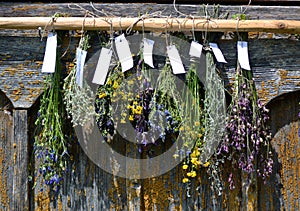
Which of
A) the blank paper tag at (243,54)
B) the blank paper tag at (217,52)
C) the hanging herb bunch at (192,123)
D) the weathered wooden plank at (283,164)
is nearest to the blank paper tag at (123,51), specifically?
the hanging herb bunch at (192,123)

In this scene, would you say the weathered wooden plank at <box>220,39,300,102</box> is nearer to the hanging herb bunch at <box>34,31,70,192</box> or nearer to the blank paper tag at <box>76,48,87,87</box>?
the blank paper tag at <box>76,48,87,87</box>

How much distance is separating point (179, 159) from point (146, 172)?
0.21m

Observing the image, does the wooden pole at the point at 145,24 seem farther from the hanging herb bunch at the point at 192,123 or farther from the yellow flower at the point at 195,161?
the yellow flower at the point at 195,161

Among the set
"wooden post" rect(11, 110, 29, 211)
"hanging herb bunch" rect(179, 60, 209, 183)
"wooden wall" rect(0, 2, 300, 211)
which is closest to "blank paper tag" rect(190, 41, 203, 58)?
"hanging herb bunch" rect(179, 60, 209, 183)

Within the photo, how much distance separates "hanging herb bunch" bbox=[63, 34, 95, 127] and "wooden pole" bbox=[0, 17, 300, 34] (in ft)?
0.50

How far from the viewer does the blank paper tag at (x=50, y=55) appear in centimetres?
294

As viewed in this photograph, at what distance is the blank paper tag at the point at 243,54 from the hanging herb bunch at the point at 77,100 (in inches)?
34.4

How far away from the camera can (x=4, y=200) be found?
3.15m

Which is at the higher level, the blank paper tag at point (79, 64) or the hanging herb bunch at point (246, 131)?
the blank paper tag at point (79, 64)

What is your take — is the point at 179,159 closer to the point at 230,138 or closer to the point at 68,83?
the point at 230,138

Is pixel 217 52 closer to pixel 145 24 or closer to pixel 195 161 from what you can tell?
pixel 145 24

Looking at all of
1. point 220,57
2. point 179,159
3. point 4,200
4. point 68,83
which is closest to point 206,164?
point 179,159

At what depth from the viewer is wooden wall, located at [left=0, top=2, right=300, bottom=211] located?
3100mm

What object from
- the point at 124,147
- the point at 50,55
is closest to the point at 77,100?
the point at 50,55
